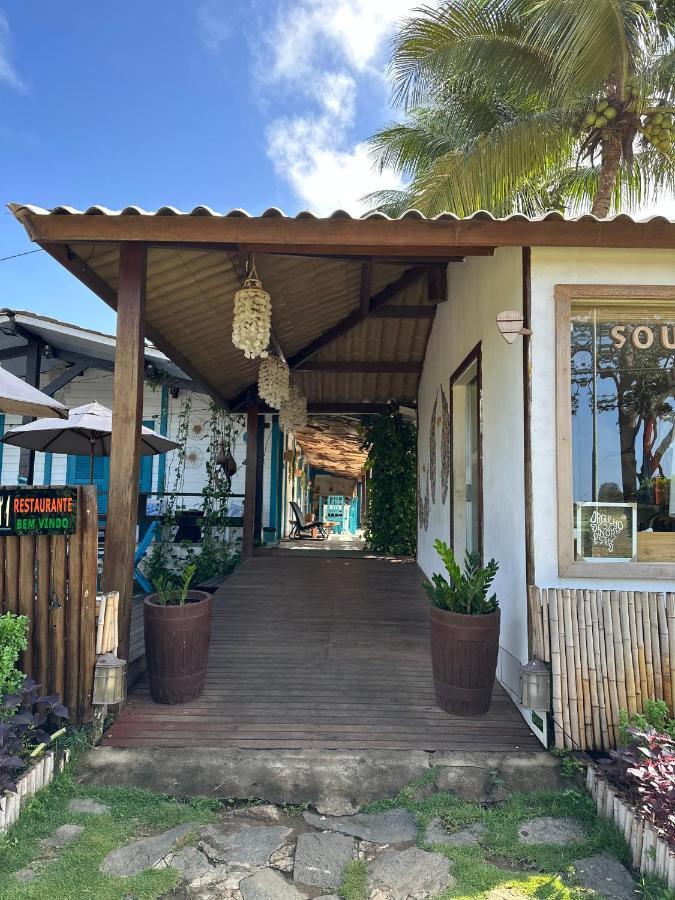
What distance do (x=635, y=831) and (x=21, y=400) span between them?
420cm

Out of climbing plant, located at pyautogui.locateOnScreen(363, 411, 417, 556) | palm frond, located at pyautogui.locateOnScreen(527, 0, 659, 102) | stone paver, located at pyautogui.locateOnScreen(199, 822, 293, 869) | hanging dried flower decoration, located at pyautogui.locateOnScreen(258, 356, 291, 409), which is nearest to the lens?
stone paver, located at pyautogui.locateOnScreen(199, 822, 293, 869)

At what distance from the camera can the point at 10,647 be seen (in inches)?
109

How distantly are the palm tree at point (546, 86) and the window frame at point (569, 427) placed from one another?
10.1ft

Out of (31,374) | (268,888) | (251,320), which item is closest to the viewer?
(268,888)

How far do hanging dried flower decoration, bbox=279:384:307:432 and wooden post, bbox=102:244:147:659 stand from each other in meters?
4.32

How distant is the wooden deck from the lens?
302cm

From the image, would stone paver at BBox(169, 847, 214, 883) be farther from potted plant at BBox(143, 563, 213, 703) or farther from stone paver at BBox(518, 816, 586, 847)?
stone paver at BBox(518, 816, 586, 847)

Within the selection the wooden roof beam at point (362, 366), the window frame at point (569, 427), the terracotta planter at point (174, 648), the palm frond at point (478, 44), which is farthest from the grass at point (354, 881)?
the palm frond at point (478, 44)

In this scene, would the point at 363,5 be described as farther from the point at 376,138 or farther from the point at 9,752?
the point at 9,752

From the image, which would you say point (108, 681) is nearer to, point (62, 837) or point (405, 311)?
point (62, 837)

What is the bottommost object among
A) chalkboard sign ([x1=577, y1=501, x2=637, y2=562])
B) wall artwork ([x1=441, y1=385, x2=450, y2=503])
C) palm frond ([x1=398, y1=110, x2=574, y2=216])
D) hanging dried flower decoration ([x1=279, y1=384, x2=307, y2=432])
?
chalkboard sign ([x1=577, y1=501, x2=637, y2=562])

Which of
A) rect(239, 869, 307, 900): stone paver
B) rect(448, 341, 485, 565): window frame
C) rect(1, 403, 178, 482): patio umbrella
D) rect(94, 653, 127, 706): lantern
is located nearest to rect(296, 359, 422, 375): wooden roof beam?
rect(1, 403, 178, 482): patio umbrella

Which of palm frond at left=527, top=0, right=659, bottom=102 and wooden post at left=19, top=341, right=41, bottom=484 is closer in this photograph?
palm frond at left=527, top=0, right=659, bottom=102

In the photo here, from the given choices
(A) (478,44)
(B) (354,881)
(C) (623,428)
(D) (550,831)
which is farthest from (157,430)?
(D) (550,831)
